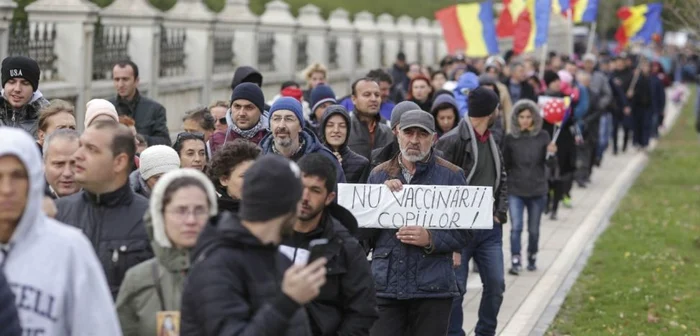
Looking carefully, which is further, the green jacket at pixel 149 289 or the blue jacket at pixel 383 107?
the blue jacket at pixel 383 107

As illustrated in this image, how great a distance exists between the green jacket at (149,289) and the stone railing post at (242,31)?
733 inches

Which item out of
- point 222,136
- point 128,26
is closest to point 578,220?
point 128,26

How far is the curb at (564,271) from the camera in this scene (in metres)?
11.8

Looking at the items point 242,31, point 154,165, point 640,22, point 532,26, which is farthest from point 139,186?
point 640,22

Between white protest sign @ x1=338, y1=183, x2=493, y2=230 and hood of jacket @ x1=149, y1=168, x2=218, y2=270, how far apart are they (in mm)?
3062

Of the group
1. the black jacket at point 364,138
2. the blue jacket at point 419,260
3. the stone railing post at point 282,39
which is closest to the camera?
the blue jacket at point 419,260

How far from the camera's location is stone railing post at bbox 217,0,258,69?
24062 mm

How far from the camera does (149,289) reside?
5.37 metres

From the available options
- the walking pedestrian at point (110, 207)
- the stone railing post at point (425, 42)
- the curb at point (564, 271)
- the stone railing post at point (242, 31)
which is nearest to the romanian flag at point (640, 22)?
the curb at point (564, 271)

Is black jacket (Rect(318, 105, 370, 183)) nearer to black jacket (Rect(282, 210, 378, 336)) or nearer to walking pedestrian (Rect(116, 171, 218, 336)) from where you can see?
black jacket (Rect(282, 210, 378, 336))

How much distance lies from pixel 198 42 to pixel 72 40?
5.54 metres

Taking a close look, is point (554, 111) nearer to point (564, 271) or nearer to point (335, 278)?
point (564, 271)

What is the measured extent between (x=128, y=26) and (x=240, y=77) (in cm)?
649

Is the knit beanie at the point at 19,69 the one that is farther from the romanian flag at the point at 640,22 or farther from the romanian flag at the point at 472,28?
the romanian flag at the point at 640,22
